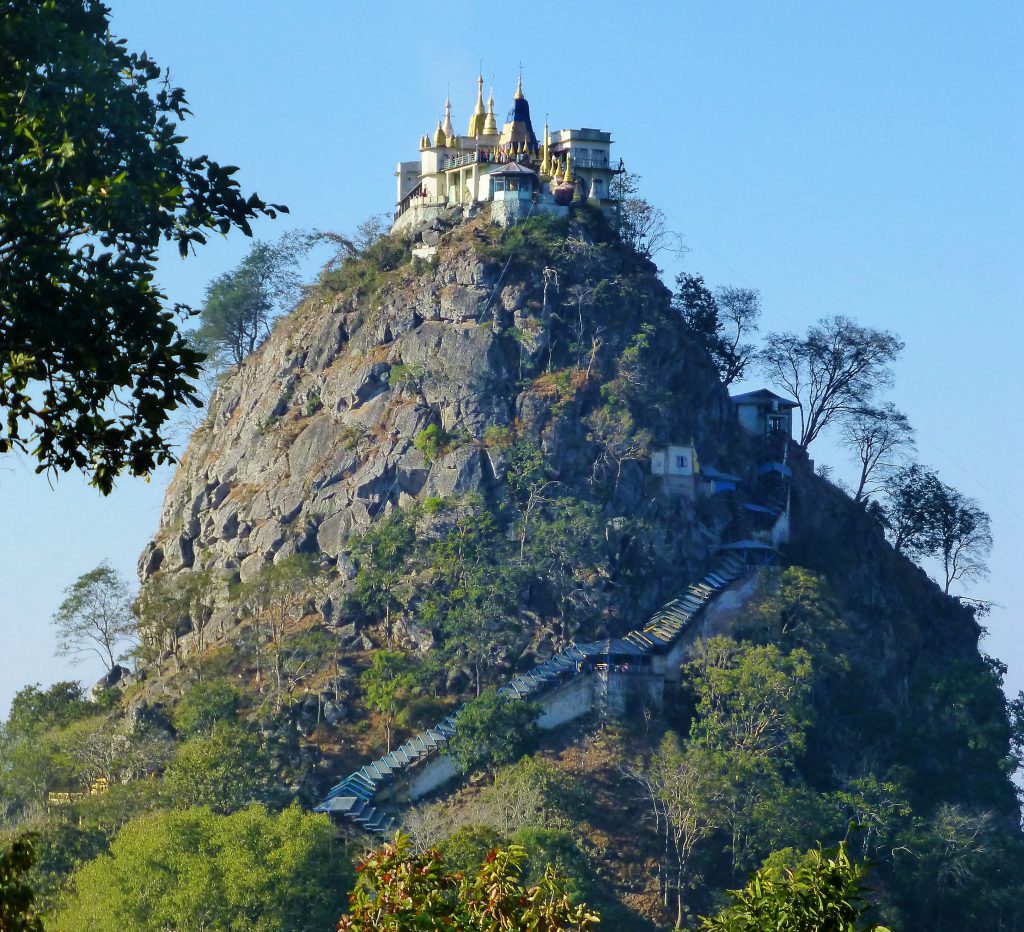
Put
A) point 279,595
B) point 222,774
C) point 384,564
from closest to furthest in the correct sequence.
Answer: point 222,774
point 384,564
point 279,595

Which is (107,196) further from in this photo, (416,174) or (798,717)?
(416,174)

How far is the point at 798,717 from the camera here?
59.6 m

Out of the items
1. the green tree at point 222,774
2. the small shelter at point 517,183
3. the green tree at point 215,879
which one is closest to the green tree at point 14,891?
the green tree at point 215,879

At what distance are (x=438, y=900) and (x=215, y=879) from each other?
96.6 feet

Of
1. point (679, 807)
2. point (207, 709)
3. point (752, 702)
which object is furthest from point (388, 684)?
point (752, 702)

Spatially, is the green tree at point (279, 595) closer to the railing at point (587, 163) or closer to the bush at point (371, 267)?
the bush at point (371, 267)

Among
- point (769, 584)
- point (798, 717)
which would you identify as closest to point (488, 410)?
point (769, 584)

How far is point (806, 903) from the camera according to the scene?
20.2 m

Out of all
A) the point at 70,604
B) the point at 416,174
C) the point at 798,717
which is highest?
the point at 416,174

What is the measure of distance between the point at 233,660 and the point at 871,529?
22225mm

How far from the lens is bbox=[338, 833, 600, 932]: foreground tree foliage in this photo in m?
20.9

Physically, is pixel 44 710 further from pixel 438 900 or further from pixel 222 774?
pixel 438 900

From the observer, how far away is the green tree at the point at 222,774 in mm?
55500

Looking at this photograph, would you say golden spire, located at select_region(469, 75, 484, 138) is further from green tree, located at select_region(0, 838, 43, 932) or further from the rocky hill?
green tree, located at select_region(0, 838, 43, 932)
